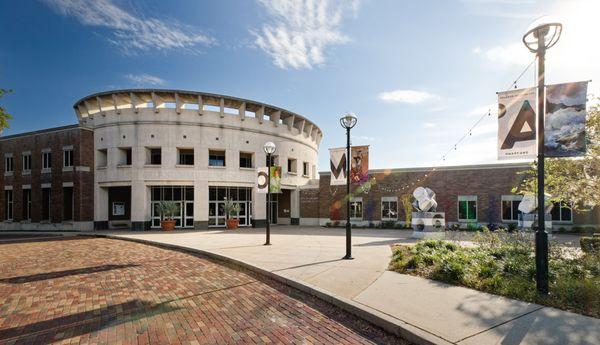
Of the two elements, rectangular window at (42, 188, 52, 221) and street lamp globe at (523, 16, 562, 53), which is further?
rectangular window at (42, 188, 52, 221)

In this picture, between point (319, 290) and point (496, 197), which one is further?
point (496, 197)

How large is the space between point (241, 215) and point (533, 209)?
21.8 meters

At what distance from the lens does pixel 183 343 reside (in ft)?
14.7

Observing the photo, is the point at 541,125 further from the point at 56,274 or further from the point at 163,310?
the point at 56,274

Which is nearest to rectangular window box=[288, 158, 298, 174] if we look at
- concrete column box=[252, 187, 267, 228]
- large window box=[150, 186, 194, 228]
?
concrete column box=[252, 187, 267, 228]

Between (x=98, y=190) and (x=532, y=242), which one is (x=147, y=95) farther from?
(x=532, y=242)

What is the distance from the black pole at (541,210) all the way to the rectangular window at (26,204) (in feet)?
123


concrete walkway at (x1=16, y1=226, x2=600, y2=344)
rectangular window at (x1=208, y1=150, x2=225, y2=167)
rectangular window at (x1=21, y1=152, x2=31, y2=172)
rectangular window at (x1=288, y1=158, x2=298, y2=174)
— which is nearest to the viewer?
concrete walkway at (x1=16, y1=226, x2=600, y2=344)

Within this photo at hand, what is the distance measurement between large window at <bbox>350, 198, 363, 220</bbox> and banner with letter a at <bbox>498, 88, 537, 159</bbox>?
2084 centimetres

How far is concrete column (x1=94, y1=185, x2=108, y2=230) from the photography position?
25953 mm

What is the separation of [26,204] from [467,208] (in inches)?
1563

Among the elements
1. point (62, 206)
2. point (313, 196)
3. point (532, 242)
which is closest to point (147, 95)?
point (62, 206)

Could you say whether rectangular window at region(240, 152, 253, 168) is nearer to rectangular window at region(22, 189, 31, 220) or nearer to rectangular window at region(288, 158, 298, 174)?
rectangular window at region(288, 158, 298, 174)

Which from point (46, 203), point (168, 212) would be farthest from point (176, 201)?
point (46, 203)
